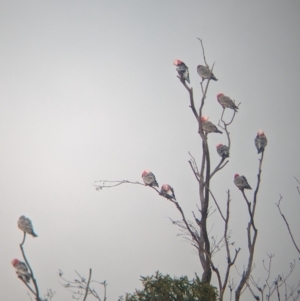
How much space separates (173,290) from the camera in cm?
254

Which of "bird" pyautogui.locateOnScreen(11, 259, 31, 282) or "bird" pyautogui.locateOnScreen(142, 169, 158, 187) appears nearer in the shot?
"bird" pyautogui.locateOnScreen(11, 259, 31, 282)

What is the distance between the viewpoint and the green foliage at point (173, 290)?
252 cm

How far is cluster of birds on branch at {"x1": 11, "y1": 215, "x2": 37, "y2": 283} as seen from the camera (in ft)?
9.83

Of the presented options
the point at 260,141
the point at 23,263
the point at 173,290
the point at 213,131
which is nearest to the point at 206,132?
the point at 260,141

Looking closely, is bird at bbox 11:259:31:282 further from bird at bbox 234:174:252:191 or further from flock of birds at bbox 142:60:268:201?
bird at bbox 234:174:252:191

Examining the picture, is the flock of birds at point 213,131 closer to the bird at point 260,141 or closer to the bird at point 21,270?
the bird at point 260,141

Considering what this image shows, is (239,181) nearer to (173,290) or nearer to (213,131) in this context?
(213,131)

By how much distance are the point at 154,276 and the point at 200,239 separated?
0.60 meters

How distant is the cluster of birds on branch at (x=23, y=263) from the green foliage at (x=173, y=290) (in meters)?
0.93

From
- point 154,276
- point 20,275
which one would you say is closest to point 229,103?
point 154,276

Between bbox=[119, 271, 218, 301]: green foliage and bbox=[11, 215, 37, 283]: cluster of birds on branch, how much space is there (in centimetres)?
→ 93

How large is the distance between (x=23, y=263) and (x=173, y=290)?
4.97 feet

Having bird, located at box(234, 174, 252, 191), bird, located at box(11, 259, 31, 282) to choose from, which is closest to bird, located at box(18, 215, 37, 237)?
bird, located at box(11, 259, 31, 282)

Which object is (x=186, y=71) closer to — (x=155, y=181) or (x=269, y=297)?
(x=155, y=181)
